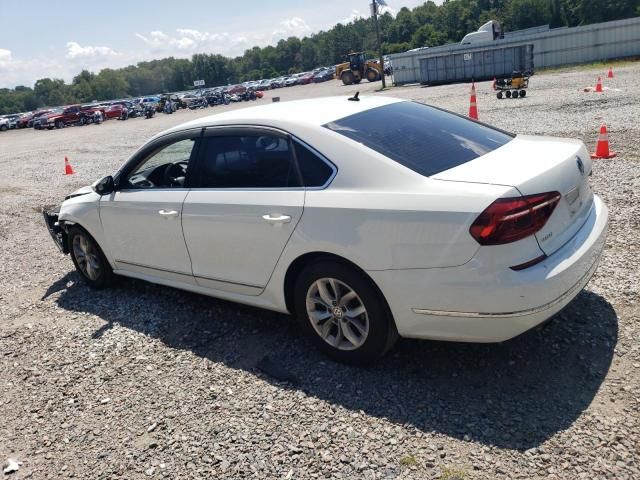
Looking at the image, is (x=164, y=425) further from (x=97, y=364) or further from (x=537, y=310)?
(x=537, y=310)

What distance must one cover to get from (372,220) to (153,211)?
2.13m

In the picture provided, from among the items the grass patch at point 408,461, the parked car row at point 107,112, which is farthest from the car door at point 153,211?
the parked car row at point 107,112

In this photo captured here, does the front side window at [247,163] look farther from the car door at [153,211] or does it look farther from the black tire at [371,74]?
the black tire at [371,74]

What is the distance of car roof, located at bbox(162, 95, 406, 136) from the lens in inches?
149

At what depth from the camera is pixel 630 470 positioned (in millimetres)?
2527

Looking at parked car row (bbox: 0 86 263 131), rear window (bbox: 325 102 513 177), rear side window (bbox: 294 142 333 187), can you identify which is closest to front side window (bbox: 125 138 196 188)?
rear side window (bbox: 294 142 333 187)

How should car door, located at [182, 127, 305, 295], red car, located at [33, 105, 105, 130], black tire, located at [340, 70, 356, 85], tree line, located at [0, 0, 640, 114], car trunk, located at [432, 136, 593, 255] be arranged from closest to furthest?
car trunk, located at [432, 136, 593, 255], car door, located at [182, 127, 305, 295], red car, located at [33, 105, 105, 130], black tire, located at [340, 70, 356, 85], tree line, located at [0, 0, 640, 114]

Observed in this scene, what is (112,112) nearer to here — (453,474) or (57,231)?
(57,231)

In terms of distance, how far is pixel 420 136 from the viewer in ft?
12.0

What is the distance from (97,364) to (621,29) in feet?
125

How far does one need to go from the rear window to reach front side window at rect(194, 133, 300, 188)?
398mm

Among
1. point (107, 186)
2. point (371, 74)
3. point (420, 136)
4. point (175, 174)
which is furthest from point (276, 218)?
point (371, 74)

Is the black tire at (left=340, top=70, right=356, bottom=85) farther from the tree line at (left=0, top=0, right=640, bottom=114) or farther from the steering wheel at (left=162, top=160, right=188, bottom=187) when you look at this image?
the tree line at (left=0, top=0, right=640, bottom=114)

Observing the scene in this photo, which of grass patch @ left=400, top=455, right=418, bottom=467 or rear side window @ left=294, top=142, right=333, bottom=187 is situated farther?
rear side window @ left=294, top=142, right=333, bottom=187
